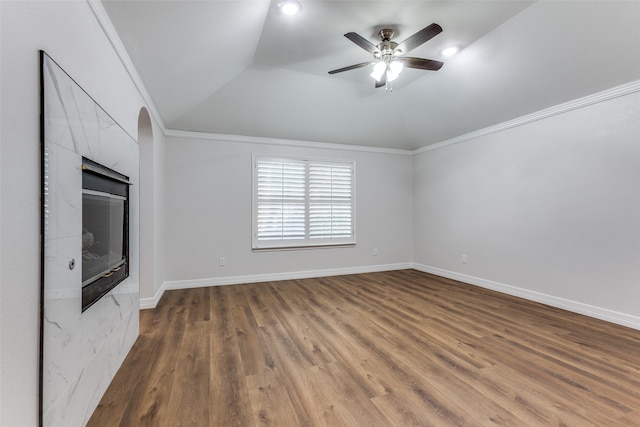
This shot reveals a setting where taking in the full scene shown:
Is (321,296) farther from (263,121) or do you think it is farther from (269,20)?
(269,20)

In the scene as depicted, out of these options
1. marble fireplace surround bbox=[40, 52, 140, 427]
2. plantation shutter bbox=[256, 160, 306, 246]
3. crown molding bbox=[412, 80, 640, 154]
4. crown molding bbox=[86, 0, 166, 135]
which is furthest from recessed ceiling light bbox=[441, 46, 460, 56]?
marble fireplace surround bbox=[40, 52, 140, 427]

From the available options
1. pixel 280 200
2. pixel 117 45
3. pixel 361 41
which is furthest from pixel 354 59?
pixel 280 200

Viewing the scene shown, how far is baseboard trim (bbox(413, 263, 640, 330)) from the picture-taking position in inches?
112

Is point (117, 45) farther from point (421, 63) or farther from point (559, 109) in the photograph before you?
point (559, 109)

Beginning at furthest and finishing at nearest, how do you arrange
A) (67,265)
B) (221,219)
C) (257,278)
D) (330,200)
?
(330,200) → (257,278) → (221,219) → (67,265)

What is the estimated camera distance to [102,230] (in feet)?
5.81

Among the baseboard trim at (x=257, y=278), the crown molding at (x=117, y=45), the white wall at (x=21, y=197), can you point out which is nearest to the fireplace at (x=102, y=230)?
the white wall at (x=21, y=197)

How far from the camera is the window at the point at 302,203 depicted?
183 inches

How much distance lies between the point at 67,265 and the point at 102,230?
1.82ft

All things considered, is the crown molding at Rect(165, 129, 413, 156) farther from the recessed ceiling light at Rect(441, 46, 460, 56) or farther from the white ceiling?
the recessed ceiling light at Rect(441, 46, 460, 56)

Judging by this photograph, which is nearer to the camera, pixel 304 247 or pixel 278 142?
pixel 278 142

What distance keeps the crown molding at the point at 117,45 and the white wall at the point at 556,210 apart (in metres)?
4.51

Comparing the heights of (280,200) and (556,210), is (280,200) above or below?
above

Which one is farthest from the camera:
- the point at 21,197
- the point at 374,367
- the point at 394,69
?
the point at 394,69
